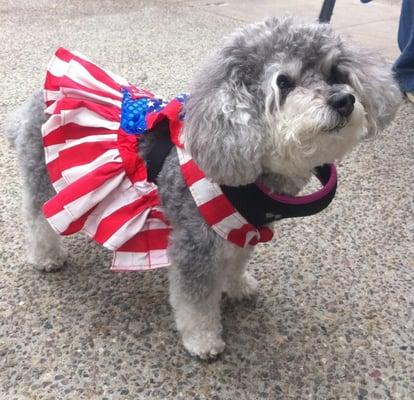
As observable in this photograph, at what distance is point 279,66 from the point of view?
5.53 feet

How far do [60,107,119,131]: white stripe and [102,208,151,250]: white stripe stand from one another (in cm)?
41

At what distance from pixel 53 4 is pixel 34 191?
6.29 metres

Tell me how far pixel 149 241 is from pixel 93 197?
1.01 feet

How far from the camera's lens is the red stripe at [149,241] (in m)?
2.26

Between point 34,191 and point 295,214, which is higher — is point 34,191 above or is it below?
below

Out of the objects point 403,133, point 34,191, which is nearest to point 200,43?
→ point 403,133

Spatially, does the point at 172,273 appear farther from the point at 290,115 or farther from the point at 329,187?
the point at 290,115

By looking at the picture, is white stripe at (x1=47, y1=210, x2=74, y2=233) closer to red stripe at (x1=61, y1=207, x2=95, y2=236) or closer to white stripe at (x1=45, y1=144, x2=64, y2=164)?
red stripe at (x1=61, y1=207, x2=95, y2=236)

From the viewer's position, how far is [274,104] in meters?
1.66

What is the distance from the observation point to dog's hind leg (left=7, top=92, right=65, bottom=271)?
2.42 m

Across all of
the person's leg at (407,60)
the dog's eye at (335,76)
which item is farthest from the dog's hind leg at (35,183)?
the person's leg at (407,60)

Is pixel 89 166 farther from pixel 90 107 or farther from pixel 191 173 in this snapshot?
pixel 191 173

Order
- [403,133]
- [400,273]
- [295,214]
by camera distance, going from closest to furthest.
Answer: [295,214] < [400,273] < [403,133]

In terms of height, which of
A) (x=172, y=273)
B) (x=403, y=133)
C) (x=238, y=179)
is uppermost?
(x=238, y=179)
